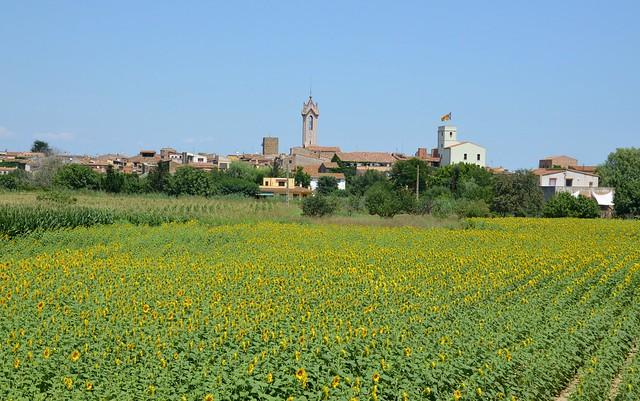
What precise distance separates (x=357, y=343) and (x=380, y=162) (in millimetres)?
139137

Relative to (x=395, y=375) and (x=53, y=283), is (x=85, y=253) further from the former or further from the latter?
(x=395, y=375)

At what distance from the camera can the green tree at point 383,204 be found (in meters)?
54.8

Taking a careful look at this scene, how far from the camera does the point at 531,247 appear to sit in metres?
30.2

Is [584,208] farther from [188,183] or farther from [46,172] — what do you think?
[46,172]

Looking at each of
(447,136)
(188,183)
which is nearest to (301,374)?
(188,183)

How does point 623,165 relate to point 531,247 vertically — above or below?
above

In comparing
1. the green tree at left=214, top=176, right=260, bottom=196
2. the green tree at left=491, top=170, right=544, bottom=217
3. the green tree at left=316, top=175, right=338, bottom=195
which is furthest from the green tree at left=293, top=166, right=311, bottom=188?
the green tree at left=491, top=170, right=544, bottom=217

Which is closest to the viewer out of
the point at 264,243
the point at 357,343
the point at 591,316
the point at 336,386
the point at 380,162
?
the point at 336,386

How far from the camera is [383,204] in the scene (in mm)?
55750

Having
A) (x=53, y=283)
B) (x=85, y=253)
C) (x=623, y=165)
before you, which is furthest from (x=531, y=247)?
(x=623, y=165)

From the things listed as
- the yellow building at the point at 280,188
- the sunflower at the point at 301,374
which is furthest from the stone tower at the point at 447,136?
the sunflower at the point at 301,374

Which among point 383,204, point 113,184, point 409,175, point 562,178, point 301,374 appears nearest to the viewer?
point 301,374

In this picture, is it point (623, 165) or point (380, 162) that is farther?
point (380, 162)

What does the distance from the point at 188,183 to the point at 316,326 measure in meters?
67.4
